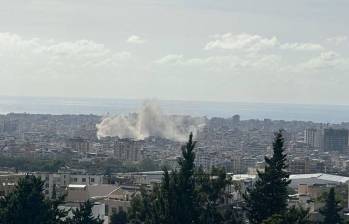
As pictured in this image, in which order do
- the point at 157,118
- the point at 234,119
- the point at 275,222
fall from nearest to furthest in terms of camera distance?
the point at 275,222, the point at 157,118, the point at 234,119

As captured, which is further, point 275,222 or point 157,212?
point 157,212

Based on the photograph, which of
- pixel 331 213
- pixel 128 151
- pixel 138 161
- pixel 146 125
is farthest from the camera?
pixel 146 125

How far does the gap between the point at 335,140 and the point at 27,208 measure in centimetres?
9987

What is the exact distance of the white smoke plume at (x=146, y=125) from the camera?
404 ft

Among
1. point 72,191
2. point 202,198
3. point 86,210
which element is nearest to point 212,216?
point 202,198

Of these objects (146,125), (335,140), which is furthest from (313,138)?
(146,125)

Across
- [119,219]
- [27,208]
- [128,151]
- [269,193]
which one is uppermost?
[269,193]

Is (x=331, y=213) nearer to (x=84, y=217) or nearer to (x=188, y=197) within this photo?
(x=188, y=197)

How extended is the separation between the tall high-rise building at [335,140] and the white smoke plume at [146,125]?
1857 cm

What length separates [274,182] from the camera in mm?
20266

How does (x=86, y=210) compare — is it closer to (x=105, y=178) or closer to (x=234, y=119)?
(x=105, y=178)

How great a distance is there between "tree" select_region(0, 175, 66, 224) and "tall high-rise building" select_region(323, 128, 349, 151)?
9733cm

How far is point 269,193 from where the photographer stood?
20156mm

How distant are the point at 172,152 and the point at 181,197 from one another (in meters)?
73.4
